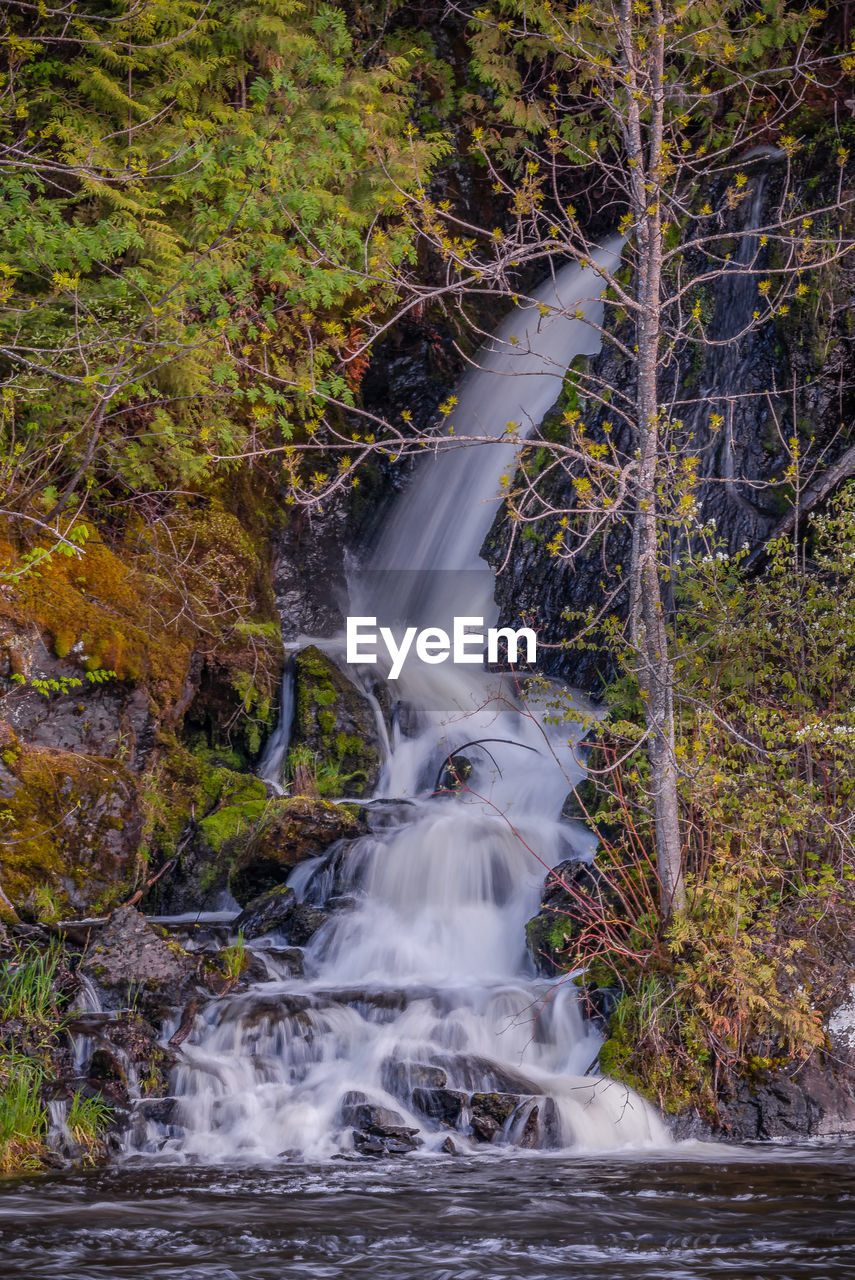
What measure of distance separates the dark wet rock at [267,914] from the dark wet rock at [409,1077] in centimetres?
231

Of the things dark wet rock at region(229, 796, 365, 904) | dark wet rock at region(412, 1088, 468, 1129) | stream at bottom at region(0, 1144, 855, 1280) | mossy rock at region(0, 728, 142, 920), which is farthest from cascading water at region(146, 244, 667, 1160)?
mossy rock at region(0, 728, 142, 920)

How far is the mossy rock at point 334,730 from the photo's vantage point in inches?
443

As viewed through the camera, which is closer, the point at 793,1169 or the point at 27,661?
the point at 793,1169

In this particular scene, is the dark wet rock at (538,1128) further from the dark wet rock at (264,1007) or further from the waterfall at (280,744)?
the waterfall at (280,744)

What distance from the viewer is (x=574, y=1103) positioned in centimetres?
641

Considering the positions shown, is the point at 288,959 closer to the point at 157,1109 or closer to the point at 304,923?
the point at 304,923

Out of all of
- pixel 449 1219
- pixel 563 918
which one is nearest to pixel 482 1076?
pixel 563 918

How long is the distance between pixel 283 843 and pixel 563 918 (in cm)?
270

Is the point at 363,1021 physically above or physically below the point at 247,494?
below

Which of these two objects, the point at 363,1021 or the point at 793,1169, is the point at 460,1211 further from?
the point at 363,1021

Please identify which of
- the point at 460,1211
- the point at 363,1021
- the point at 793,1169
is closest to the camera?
the point at 460,1211

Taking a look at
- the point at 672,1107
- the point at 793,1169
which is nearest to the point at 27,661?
the point at 672,1107

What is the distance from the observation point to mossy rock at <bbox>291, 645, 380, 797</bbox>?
36.9 ft

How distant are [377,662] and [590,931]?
621cm
